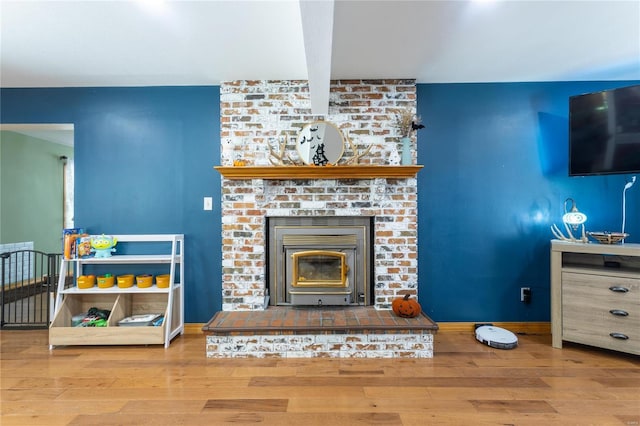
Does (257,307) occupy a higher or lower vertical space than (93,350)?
higher

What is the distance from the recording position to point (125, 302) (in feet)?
9.37

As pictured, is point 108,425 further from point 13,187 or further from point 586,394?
point 13,187

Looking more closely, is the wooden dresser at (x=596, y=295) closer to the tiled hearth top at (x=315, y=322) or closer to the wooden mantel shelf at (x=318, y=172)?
the tiled hearth top at (x=315, y=322)

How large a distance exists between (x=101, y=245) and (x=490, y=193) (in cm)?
340

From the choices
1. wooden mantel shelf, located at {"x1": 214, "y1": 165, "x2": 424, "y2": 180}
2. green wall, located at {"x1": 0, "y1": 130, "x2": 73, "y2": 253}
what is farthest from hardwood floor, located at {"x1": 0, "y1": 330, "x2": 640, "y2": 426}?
green wall, located at {"x1": 0, "y1": 130, "x2": 73, "y2": 253}

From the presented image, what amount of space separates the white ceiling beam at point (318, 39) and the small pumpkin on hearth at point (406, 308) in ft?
5.56

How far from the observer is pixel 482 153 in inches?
116

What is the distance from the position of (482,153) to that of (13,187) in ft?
18.9

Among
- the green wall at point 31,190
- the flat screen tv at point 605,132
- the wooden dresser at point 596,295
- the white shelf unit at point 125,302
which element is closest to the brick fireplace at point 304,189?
the white shelf unit at point 125,302

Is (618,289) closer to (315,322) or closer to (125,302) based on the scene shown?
(315,322)

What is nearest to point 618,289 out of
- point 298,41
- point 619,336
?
point 619,336

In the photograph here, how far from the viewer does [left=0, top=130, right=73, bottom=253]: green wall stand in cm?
431

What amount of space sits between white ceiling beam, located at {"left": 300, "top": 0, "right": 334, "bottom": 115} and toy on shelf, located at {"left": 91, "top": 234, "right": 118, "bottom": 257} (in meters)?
2.08

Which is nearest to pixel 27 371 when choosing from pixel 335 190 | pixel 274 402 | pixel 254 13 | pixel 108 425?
pixel 108 425
